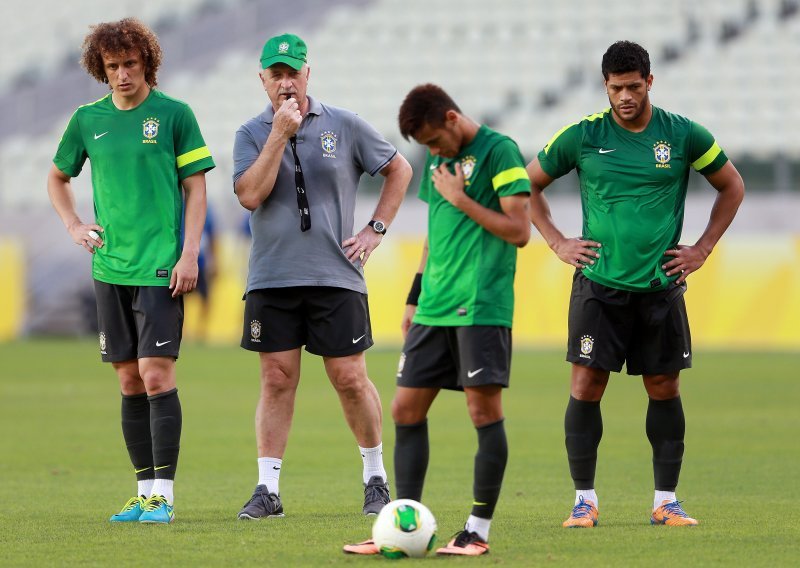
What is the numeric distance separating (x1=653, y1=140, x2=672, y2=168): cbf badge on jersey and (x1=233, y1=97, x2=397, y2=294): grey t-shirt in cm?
155

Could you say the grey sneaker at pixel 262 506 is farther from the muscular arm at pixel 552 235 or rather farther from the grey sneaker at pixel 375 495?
the muscular arm at pixel 552 235

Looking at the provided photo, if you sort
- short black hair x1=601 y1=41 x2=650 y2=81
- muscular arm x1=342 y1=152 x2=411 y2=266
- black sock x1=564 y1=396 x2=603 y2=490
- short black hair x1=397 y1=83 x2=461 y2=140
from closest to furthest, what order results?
short black hair x1=397 y1=83 x2=461 y2=140
short black hair x1=601 y1=41 x2=650 y2=81
black sock x1=564 y1=396 x2=603 y2=490
muscular arm x1=342 y1=152 x2=411 y2=266

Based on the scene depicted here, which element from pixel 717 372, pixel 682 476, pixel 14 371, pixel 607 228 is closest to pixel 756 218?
pixel 717 372

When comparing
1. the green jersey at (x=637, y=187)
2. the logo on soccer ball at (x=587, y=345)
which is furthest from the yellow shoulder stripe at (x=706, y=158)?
the logo on soccer ball at (x=587, y=345)

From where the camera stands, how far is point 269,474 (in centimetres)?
666

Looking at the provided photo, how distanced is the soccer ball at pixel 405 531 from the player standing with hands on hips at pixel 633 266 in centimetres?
123

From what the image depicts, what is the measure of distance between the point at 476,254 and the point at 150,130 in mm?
1950

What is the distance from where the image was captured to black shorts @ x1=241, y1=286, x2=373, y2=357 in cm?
671

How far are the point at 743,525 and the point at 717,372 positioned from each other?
34.1 ft

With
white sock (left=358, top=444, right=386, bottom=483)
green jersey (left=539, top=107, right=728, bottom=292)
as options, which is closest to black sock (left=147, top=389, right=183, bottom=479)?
white sock (left=358, top=444, right=386, bottom=483)

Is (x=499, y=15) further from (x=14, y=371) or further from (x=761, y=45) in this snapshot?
(x=14, y=371)

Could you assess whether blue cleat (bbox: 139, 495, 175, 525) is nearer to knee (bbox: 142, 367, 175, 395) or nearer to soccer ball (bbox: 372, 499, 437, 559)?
knee (bbox: 142, 367, 175, 395)

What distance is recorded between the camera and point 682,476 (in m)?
8.34

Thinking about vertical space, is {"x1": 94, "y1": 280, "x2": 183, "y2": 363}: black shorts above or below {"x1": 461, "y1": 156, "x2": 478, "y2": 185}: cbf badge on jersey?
below
